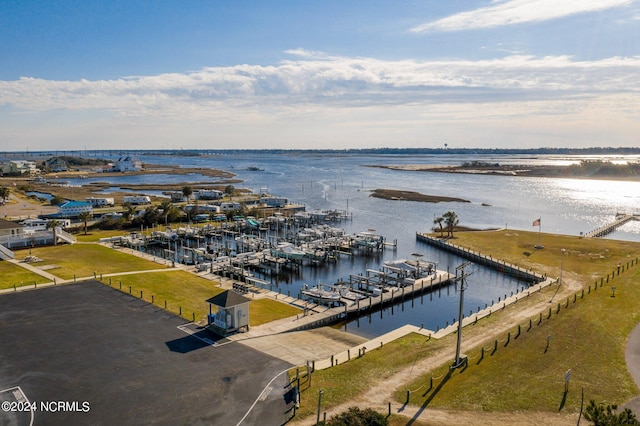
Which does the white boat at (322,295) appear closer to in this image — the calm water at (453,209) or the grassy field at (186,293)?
the calm water at (453,209)

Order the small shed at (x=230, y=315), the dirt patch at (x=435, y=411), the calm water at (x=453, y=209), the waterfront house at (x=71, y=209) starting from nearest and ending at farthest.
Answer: the dirt patch at (x=435, y=411) < the small shed at (x=230, y=315) < the calm water at (x=453, y=209) < the waterfront house at (x=71, y=209)

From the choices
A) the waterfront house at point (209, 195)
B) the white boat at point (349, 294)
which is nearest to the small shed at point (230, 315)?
the white boat at point (349, 294)

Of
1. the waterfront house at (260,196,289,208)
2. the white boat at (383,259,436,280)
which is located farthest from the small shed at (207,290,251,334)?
the waterfront house at (260,196,289,208)

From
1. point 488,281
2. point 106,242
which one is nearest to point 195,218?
point 106,242

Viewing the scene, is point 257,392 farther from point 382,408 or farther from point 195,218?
point 195,218

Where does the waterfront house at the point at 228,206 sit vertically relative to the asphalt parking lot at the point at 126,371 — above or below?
above

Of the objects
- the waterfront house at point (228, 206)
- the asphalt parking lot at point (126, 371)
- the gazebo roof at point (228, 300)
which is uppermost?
the gazebo roof at point (228, 300)
